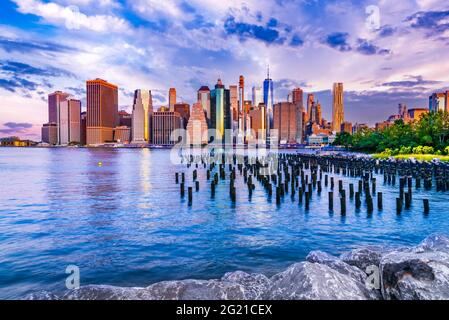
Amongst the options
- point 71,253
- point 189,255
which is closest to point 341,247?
point 189,255

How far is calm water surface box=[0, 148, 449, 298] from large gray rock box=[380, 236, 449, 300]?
5.11 m

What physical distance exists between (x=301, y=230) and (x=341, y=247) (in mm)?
3320

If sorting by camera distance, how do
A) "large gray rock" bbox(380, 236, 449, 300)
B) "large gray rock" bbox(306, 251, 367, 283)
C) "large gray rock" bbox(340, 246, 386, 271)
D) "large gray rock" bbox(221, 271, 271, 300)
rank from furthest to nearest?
"large gray rock" bbox(340, 246, 386, 271) < "large gray rock" bbox(306, 251, 367, 283) < "large gray rock" bbox(221, 271, 271, 300) < "large gray rock" bbox(380, 236, 449, 300)

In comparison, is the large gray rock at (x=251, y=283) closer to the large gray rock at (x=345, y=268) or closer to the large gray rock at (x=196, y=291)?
the large gray rock at (x=196, y=291)

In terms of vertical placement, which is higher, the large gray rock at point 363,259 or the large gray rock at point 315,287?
the large gray rock at point 315,287

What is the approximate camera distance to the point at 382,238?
1669cm

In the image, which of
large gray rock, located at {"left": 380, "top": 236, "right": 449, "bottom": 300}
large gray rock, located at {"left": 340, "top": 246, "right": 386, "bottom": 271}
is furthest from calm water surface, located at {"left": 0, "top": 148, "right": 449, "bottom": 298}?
large gray rock, located at {"left": 380, "top": 236, "right": 449, "bottom": 300}

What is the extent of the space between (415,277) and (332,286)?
1.83m

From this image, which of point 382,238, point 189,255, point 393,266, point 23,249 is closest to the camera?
point 393,266

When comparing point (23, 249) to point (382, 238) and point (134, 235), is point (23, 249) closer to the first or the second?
point (134, 235)

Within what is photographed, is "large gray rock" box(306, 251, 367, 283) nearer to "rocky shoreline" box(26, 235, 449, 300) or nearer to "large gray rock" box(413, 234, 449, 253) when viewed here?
"rocky shoreline" box(26, 235, 449, 300)

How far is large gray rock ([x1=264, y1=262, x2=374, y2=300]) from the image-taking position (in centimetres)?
710

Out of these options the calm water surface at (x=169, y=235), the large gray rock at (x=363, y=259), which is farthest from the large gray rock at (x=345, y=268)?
the calm water surface at (x=169, y=235)

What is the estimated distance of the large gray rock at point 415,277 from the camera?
6930mm
